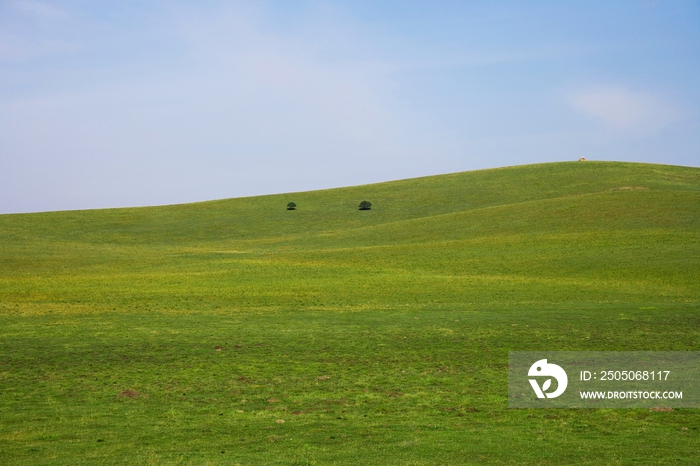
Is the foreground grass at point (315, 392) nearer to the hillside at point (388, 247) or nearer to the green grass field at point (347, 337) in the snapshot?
the green grass field at point (347, 337)

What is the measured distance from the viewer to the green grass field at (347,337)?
1422 cm

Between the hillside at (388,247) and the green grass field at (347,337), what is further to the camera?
the hillside at (388,247)

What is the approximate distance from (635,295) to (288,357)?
71.0ft

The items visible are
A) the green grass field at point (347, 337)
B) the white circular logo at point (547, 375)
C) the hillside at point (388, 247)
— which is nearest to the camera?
the green grass field at point (347, 337)

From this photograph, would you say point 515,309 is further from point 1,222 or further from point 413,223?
point 1,222

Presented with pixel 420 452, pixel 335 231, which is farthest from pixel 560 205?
pixel 420 452

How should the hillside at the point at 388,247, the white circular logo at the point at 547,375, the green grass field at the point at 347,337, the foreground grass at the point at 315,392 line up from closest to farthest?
the foreground grass at the point at 315,392, the green grass field at the point at 347,337, the white circular logo at the point at 547,375, the hillside at the point at 388,247

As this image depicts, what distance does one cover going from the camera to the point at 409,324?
91.2 ft

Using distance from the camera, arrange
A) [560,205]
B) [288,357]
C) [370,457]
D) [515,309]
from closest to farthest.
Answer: [370,457] → [288,357] → [515,309] → [560,205]

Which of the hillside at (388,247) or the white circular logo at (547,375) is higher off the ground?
the hillside at (388,247)

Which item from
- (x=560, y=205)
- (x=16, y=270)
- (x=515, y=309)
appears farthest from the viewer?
(x=560, y=205)

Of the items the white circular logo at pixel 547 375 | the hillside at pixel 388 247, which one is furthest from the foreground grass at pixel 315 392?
the hillside at pixel 388 247

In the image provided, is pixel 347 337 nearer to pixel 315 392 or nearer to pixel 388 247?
pixel 315 392

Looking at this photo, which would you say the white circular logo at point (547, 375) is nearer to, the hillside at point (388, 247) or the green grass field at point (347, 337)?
the green grass field at point (347, 337)
